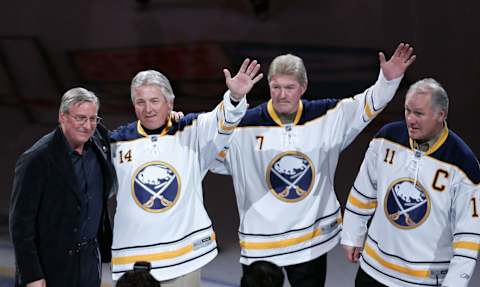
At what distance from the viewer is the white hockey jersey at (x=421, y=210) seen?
2791mm

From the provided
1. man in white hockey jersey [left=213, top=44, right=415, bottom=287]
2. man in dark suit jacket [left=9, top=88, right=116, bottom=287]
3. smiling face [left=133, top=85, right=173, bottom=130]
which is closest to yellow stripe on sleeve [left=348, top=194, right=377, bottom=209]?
man in white hockey jersey [left=213, top=44, right=415, bottom=287]

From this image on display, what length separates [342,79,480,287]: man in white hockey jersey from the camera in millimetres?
2793

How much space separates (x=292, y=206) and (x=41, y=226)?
0.97m

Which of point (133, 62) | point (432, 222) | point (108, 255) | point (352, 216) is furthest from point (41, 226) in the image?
point (133, 62)

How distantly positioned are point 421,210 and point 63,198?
127 centimetres

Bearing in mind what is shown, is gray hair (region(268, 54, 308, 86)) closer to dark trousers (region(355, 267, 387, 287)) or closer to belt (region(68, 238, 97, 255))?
dark trousers (region(355, 267, 387, 287))

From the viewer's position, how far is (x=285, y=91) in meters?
3.10

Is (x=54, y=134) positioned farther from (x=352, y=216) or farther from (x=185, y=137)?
(x=352, y=216)

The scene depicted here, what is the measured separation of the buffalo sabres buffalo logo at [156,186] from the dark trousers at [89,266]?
25 cm

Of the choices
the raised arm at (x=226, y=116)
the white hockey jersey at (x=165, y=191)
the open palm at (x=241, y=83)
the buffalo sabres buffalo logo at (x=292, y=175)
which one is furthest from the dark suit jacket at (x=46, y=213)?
the buffalo sabres buffalo logo at (x=292, y=175)

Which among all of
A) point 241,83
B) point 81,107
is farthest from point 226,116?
point 81,107

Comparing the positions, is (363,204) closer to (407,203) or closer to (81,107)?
(407,203)

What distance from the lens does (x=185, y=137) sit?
3082 mm

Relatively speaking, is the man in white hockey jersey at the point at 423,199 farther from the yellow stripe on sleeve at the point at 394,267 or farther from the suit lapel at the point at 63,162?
the suit lapel at the point at 63,162
